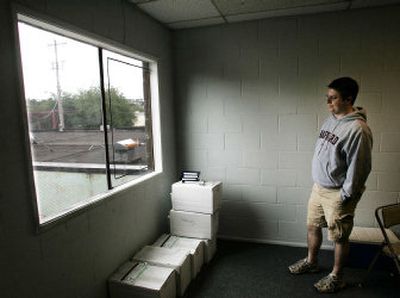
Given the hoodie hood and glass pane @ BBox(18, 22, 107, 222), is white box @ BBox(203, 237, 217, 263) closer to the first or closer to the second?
glass pane @ BBox(18, 22, 107, 222)

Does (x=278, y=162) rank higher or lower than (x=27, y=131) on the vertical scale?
lower

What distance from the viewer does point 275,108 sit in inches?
116

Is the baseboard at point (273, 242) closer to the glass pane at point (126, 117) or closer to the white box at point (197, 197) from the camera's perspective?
the white box at point (197, 197)

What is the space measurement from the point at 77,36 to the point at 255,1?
1512mm

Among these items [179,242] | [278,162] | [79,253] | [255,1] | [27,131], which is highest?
[255,1]

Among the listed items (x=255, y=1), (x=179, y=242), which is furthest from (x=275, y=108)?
(x=179, y=242)

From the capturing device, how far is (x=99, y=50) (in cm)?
214

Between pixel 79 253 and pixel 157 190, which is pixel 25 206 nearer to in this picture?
pixel 79 253

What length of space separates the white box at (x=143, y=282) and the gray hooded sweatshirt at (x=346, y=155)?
143 cm

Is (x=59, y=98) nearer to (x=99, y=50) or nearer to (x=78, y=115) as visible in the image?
(x=78, y=115)

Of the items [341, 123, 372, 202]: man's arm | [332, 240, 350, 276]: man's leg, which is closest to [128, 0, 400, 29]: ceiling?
[341, 123, 372, 202]: man's arm

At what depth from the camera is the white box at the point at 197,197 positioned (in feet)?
8.87

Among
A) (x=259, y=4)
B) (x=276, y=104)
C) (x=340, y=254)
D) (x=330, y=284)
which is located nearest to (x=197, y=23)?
(x=259, y=4)

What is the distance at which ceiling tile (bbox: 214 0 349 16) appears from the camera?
243 centimetres
